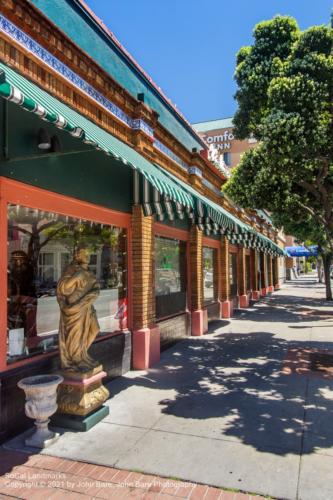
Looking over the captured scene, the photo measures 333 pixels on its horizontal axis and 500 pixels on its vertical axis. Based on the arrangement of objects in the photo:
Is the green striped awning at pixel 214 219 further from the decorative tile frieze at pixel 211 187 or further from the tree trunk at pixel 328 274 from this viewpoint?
the tree trunk at pixel 328 274

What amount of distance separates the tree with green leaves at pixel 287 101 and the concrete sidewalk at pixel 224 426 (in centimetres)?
427

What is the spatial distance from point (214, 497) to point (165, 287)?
19.8 ft

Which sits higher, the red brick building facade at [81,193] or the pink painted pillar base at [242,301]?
the red brick building facade at [81,193]

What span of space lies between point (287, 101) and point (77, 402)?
6562mm

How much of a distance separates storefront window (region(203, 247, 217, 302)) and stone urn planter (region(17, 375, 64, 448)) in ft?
28.0

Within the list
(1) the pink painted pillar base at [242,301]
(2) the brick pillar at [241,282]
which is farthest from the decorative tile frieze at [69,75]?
(1) the pink painted pillar base at [242,301]

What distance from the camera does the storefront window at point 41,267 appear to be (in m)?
4.72

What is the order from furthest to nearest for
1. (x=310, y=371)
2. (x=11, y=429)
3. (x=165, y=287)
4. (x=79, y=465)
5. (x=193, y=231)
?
(x=193, y=231) → (x=165, y=287) → (x=310, y=371) → (x=11, y=429) → (x=79, y=465)

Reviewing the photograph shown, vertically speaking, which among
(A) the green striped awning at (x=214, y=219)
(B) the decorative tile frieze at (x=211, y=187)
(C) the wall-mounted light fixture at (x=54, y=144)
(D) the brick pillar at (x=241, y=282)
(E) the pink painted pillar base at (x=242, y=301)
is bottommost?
(E) the pink painted pillar base at (x=242, y=301)

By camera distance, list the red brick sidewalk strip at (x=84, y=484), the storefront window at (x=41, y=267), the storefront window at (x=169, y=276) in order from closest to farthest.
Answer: the red brick sidewalk strip at (x=84, y=484), the storefront window at (x=41, y=267), the storefront window at (x=169, y=276)

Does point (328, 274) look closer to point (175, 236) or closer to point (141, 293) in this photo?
point (175, 236)

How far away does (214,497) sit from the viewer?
3.25 m

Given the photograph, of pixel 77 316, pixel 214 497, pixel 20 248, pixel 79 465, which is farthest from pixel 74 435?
pixel 20 248

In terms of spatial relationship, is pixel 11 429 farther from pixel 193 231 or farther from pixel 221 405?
pixel 193 231
